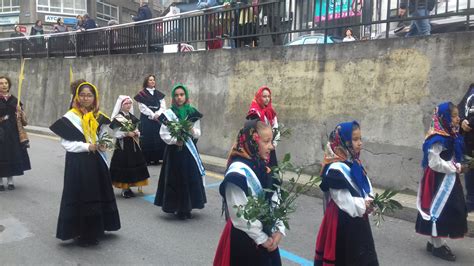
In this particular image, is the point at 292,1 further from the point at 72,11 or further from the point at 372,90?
the point at 72,11

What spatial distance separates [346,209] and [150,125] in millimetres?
7773

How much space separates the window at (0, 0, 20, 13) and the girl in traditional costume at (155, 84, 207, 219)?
36.7 m

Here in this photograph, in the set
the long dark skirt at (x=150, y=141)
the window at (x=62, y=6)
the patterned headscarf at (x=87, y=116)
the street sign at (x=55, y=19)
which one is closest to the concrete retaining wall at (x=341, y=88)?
the long dark skirt at (x=150, y=141)

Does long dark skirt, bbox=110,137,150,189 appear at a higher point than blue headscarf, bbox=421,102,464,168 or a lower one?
lower

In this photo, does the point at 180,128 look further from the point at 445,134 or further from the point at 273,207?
the point at 273,207

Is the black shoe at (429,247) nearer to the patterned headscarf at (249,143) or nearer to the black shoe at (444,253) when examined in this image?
the black shoe at (444,253)

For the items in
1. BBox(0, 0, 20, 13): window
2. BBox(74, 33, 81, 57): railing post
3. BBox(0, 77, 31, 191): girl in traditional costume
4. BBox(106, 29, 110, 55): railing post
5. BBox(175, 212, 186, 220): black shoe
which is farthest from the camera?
BBox(0, 0, 20, 13): window

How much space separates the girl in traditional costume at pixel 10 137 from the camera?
26.9ft

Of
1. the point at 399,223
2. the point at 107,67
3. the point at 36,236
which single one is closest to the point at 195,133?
the point at 36,236

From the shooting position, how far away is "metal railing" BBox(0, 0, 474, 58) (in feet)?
25.9

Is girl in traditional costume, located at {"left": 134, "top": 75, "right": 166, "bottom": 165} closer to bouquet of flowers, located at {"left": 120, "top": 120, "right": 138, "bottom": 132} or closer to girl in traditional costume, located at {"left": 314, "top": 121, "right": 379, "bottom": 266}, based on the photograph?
bouquet of flowers, located at {"left": 120, "top": 120, "right": 138, "bottom": 132}

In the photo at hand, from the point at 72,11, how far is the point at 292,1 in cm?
3343

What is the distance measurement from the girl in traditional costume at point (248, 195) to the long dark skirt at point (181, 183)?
3.26 metres

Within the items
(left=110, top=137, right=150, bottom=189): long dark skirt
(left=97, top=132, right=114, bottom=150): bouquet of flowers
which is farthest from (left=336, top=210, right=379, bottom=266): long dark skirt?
(left=110, top=137, right=150, bottom=189): long dark skirt
